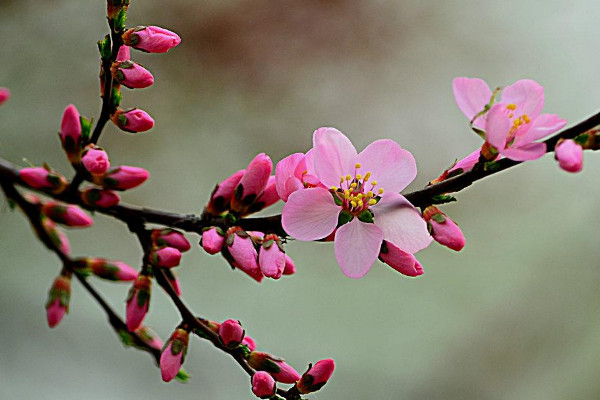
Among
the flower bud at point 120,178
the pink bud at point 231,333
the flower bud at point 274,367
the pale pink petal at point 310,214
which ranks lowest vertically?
the flower bud at point 274,367

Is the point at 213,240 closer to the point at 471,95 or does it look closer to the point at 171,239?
the point at 171,239

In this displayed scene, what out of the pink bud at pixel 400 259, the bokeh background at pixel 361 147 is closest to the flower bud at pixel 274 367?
the pink bud at pixel 400 259

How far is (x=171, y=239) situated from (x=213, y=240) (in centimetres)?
7

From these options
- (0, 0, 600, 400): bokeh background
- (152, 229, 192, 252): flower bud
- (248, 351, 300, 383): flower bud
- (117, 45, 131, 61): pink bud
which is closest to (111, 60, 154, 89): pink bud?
(117, 45, 131, 61): pink bud

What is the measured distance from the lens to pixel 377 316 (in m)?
1.45

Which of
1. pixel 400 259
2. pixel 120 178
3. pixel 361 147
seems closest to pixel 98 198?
pixel 120 178

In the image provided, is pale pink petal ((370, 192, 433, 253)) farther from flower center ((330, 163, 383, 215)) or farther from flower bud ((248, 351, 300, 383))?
flower bud ((248, 351, 300, 383))

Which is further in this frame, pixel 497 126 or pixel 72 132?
pixel 72 132

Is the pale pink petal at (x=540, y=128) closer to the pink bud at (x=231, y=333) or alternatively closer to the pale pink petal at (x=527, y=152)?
the pale pink petal at (x=527, y=152)

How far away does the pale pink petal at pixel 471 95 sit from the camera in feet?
1.30

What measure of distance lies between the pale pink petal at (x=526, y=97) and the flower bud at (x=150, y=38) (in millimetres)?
232

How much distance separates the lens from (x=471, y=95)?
0.40 meters

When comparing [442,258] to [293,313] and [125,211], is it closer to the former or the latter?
[293,313]

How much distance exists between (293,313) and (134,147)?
53 cm
